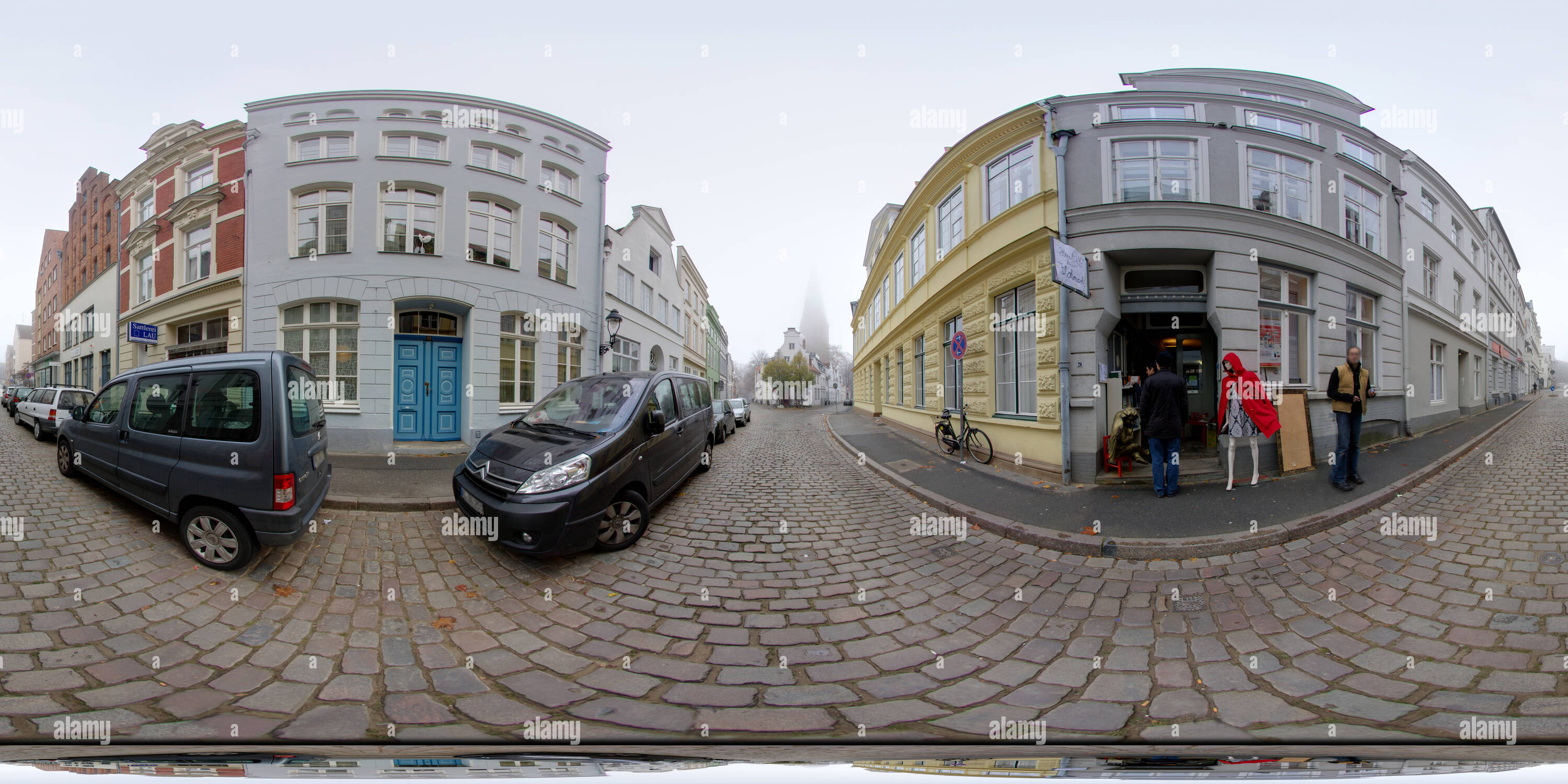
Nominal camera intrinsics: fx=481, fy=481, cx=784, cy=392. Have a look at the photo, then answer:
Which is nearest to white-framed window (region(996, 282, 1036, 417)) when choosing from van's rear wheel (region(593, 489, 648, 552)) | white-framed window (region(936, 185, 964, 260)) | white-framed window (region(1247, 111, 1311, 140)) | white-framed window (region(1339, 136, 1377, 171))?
white-framed window (region(936, 185, 964, 260))

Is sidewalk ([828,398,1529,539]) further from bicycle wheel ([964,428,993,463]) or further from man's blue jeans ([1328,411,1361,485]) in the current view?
bicycle wheel ([964,428,993,463])

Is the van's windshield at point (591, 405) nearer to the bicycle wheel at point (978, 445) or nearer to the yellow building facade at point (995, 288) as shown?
the yellow building facade at point (995, 288)

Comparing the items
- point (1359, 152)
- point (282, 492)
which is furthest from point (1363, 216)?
point (282, 492)

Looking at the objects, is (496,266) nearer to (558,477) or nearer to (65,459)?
(65,459)

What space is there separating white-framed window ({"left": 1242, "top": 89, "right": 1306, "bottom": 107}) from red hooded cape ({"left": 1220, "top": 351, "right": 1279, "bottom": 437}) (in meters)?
5.24

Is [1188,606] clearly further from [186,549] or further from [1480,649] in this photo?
[186,549]

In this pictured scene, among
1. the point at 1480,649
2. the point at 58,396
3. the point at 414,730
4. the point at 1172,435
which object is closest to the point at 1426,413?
the point at 1172,435

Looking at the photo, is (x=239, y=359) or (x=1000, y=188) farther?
(x=1000, y=188)

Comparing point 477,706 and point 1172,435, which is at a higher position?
point 1172,435

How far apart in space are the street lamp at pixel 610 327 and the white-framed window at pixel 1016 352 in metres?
9.43

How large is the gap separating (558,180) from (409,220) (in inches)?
140

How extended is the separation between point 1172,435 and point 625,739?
264 inches

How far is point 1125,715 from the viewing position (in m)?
2.32

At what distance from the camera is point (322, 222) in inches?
397
